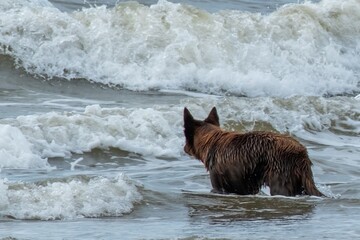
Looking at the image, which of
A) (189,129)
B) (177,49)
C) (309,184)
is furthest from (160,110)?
(177,49)

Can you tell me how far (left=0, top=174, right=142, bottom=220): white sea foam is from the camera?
9.53m

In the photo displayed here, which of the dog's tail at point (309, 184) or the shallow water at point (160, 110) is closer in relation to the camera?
the shallow water at point (160, 110)

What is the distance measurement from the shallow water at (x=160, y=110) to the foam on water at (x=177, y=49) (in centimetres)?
3

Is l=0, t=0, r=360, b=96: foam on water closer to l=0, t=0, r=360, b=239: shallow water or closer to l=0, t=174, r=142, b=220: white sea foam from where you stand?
l=0, t=0, r=360, b=239: shallow water

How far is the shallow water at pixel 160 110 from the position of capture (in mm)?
9586

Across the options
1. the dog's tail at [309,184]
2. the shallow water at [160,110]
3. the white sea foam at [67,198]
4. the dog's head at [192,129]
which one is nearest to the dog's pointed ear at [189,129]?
the dog's head at [192,129]

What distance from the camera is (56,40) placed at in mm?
19656

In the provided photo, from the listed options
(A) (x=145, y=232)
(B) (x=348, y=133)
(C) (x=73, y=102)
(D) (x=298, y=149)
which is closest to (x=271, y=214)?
(D) (x=298, y=149)

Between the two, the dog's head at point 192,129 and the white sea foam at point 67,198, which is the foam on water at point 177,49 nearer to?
the dog's head at point 192,129

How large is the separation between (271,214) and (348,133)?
19.5 feet

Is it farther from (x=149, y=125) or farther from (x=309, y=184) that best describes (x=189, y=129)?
(x=149, y=125)

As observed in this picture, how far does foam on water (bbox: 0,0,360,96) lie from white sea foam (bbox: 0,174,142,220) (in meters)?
8.80

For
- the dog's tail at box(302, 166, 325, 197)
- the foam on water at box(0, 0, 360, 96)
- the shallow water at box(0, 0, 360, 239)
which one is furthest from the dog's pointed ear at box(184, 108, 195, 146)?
the foam on water at box(0, 0, 360, 96)

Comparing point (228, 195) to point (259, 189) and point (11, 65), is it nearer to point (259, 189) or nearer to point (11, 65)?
point (259, 189)
